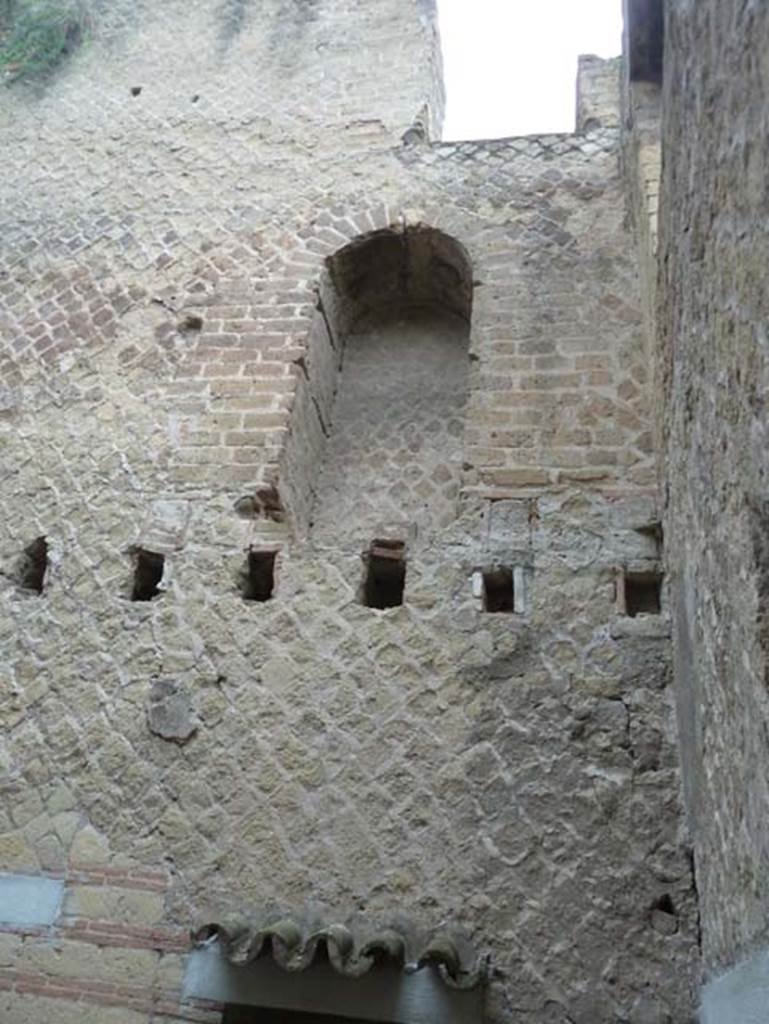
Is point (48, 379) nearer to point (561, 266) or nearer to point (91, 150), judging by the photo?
point (91, 150)

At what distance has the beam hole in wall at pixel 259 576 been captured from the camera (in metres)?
4.27

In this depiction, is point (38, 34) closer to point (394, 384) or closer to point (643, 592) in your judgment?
point (394, 384)

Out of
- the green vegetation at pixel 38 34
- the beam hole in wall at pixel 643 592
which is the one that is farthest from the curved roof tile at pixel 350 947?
the green vegetation at pixel 38 34

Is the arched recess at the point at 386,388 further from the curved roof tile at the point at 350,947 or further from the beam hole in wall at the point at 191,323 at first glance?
the curved roof tile at the point at 350,947

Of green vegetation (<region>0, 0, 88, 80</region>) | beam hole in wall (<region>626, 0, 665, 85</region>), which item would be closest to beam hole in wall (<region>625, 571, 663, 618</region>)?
beam hole in wall (<region>626, 0, 665, 85</region>)

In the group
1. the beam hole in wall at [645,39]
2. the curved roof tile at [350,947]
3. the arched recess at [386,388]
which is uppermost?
the beam hole in wall at [645,39]

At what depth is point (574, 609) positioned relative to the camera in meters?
3.91

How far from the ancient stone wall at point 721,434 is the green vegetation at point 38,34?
5.12 meters

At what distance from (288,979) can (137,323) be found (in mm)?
3415

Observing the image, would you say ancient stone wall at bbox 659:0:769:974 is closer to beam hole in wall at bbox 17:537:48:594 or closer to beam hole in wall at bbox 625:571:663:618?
beam hole in wall at bbox 625:571:663:618

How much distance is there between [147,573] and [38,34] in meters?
4.68

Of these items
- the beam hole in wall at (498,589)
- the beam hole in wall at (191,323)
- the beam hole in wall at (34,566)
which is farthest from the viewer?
the beam hole in wall at (191,323)

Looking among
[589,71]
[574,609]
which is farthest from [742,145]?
[589,71]

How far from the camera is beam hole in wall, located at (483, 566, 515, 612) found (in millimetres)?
4082
